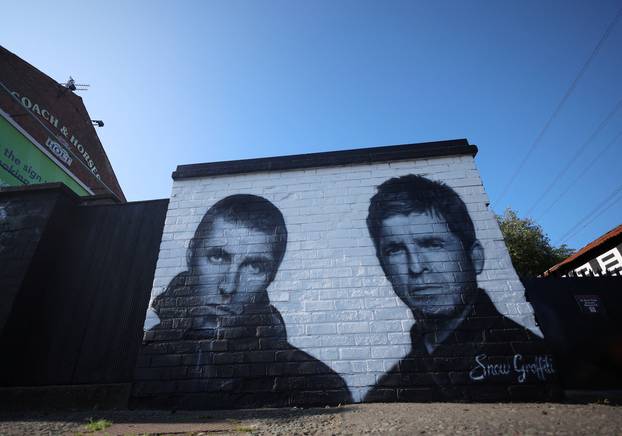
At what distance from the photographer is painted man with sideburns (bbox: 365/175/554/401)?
10.1 ft

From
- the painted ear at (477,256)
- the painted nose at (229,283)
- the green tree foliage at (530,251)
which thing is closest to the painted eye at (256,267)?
the painted nose at (229,283)

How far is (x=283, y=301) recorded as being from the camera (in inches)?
144

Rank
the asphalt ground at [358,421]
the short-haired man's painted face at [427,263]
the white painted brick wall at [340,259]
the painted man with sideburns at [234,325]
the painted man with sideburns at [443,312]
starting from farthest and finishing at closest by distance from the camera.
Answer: the short-haired man's painted face at [427,263]
the white painted brick wall at [340,259]
the painted man with sideburns at [234,325]
the painted man with sideburns at [443,312]
the asphalt ground at [358,421]

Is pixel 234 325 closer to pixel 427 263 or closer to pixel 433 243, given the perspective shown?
pixel 427 263

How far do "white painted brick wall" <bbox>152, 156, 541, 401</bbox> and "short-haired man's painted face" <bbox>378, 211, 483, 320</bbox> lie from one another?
0.13m

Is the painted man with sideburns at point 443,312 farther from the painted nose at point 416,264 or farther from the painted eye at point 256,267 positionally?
the painted eye at point 256,267

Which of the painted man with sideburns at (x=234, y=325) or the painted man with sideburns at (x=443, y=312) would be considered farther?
the painted man with sideburns at (x=234, y=325)

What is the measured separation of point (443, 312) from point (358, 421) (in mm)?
1569

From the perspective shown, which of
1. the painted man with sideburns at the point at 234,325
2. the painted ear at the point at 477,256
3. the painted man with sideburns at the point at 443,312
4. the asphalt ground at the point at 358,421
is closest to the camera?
the asphalt ground at the point at 358,421

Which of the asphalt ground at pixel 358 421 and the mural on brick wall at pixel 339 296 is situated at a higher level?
the mural on brick wall at pixel 339 296

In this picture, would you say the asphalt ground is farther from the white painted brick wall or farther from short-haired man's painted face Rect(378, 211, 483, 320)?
short-haired man's painted face Rect(378, 211, 483, 320)

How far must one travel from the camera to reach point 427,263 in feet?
12.2

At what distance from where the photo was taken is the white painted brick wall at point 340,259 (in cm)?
334

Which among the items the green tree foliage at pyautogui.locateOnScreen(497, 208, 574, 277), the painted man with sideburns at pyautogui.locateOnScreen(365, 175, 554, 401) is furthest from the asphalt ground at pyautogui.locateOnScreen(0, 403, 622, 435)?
the green tree foliage at pyautogui.locateOnScreen(497, 208, 574, 277)
